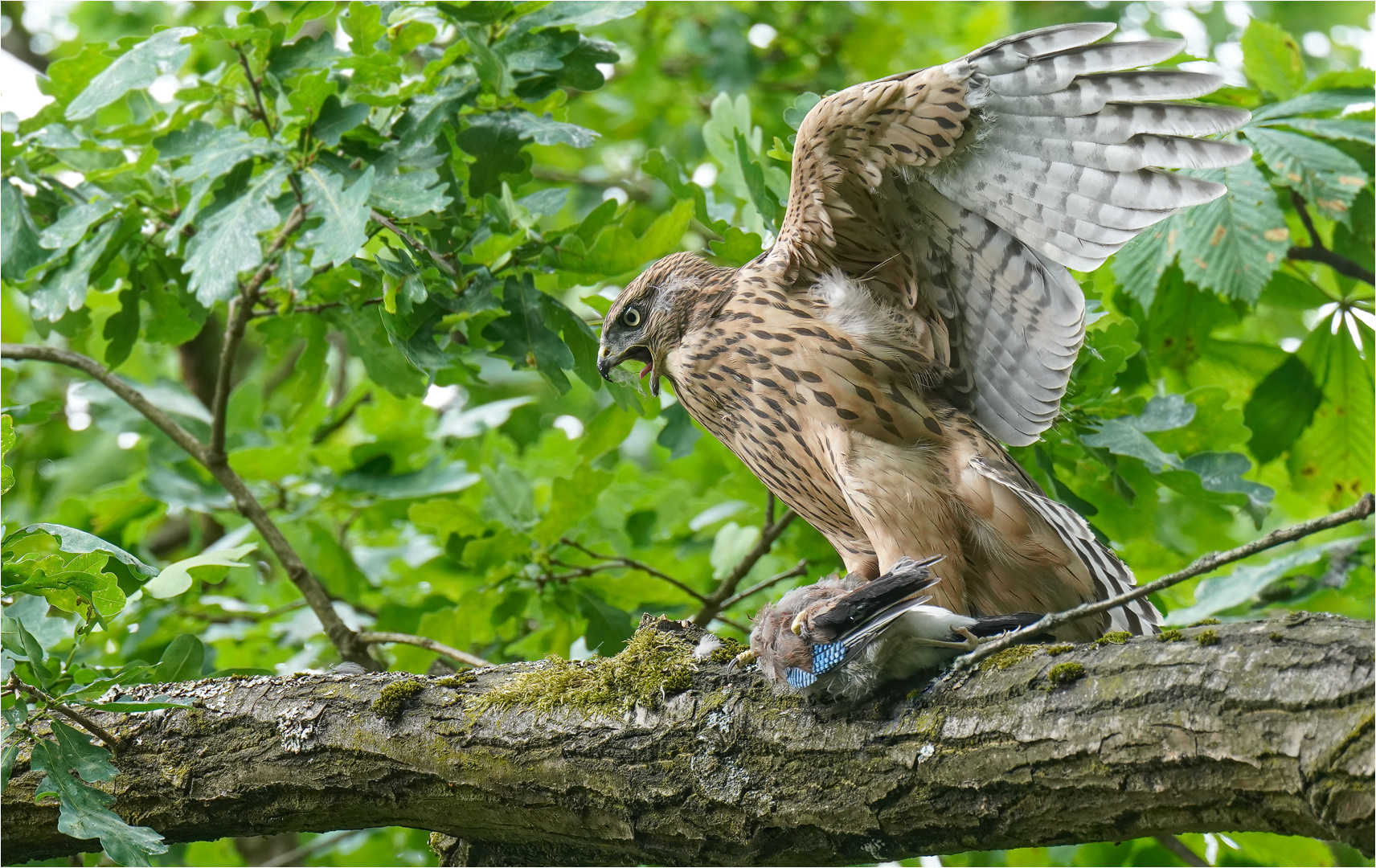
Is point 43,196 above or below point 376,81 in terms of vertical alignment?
below

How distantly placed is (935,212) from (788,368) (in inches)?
20.6

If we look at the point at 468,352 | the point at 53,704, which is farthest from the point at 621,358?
the point at 53,704

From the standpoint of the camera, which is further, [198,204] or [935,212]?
[198,204]

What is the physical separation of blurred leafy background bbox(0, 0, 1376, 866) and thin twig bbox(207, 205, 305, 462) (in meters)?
0.04

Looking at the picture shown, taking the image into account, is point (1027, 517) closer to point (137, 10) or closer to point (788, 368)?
point (788, 368)

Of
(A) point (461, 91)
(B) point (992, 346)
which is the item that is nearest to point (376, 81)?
(A) point (461, 91)

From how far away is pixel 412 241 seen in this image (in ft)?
8.98

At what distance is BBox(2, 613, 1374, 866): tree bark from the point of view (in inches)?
61.7

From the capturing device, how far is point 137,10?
23.6 ft

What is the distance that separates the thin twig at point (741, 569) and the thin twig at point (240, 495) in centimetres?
108

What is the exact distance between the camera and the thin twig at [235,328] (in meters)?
3.15

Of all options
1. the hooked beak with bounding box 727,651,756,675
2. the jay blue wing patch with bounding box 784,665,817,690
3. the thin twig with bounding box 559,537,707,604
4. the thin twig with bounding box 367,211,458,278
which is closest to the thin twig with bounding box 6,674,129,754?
the thin twig with bounding box 367,211,458,278

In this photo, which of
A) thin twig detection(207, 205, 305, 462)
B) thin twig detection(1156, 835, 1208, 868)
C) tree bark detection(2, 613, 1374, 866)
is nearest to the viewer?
tree bark detection(2, 613, 1374, 866)

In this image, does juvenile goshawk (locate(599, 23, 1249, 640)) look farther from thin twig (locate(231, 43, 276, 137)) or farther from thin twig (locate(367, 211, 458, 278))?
thin twig (locate(231, 43, 276, 137))
